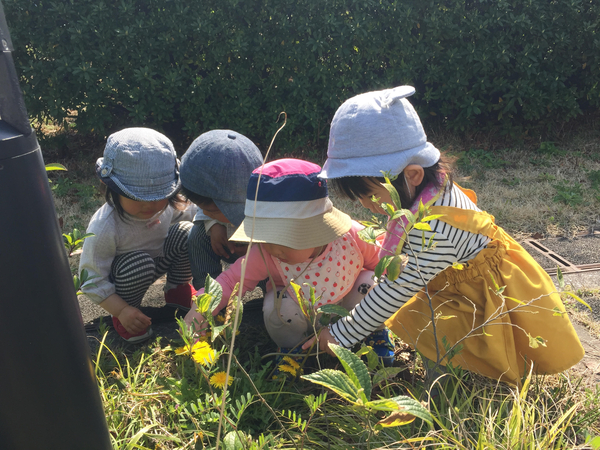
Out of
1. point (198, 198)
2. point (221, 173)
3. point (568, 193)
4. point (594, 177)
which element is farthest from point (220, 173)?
point (594, 177)

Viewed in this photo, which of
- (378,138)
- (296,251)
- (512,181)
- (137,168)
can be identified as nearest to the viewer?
(378,138)

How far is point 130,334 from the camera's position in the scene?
7.40ft

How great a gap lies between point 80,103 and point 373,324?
3.73 m

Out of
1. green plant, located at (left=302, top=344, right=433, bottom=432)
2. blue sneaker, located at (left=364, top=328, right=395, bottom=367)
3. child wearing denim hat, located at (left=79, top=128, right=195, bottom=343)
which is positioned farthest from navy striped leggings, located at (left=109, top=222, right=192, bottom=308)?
green plant, located at (left=302, top=344, right=433, bottom=432)

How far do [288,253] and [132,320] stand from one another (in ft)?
2.57

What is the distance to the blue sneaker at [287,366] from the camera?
1.68 meters

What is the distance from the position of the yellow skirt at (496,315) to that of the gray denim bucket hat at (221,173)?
87cm

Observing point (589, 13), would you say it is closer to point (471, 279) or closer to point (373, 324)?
point (471, 279)

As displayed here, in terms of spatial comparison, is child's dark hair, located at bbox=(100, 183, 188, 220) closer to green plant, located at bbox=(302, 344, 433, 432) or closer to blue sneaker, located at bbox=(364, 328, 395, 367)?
blue sneaker, located at bbox=(364, 328, 395, 367)

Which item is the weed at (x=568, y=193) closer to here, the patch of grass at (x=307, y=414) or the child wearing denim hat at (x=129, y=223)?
the patch of grass at (x=307, y=414)

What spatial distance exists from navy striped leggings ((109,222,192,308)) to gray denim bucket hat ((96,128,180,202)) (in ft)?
Answer: 1.17

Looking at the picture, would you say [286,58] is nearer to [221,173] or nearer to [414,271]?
[221,173]

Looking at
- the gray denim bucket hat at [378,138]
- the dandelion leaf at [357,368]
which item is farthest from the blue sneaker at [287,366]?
the gray denim bucket hat at [378,138]

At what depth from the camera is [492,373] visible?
1795mm
